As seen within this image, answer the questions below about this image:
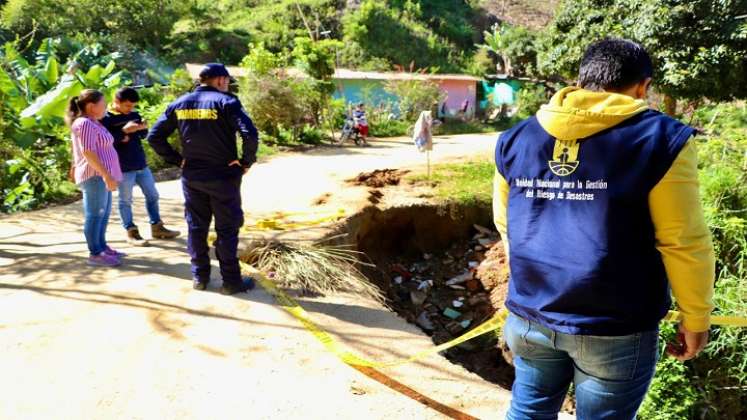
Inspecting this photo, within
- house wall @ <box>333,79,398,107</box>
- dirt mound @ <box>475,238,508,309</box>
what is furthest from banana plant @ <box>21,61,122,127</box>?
house wall @ <box>333,79,398,107</box>

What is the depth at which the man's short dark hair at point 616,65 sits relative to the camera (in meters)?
1.79

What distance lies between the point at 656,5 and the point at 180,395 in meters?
10.2

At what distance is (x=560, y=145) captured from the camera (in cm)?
181

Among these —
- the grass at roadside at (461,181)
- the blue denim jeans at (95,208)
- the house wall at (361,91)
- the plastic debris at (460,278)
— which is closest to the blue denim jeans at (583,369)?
the blue denim jeans at (95,208)

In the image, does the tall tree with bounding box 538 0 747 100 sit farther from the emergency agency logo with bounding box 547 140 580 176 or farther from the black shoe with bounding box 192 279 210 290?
the emergency agency logo with bounding box 547 140 580 176

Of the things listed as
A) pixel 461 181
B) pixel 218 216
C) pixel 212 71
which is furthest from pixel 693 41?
pixel 218 216

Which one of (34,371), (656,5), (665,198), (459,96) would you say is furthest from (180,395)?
(459,96)

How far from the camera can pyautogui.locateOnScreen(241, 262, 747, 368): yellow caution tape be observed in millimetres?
2969

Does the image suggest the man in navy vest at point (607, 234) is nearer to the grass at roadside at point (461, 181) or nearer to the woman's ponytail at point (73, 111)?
the woman's ponytail at point (73, 111)

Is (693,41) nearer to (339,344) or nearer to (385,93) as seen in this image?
(339,344)

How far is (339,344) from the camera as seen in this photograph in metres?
3.81

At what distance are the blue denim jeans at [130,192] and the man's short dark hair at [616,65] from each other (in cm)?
476

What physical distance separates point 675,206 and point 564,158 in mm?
353

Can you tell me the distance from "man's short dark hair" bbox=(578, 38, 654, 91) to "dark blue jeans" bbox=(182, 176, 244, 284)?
9.86 feet
